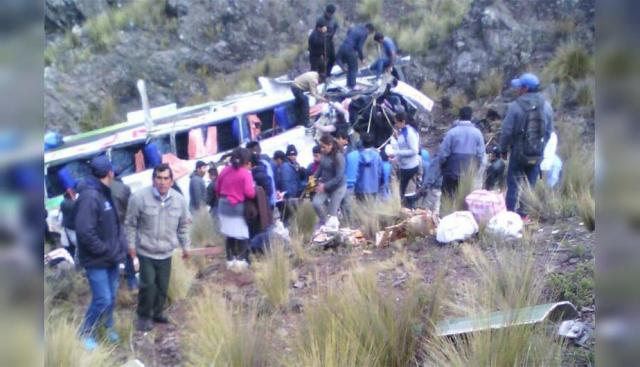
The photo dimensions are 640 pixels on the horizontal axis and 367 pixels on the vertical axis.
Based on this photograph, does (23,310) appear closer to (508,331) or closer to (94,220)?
(508,331)

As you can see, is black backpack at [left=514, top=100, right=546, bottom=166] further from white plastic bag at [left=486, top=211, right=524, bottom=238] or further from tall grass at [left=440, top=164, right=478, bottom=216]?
tall grass at [left=440, top=164, right=478, bottom=216]

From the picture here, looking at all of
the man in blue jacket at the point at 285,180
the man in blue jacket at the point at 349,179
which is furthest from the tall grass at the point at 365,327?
the man in blue jacket at the point at 285,180

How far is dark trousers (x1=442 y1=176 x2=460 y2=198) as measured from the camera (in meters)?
9.07

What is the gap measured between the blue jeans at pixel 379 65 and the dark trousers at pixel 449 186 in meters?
6.23

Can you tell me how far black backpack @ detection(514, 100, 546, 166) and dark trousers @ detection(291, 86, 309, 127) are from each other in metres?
5.67

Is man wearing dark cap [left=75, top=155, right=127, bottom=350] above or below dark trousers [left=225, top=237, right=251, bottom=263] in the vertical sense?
above

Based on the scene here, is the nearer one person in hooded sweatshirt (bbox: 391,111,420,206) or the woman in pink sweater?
the woman in pink sweater

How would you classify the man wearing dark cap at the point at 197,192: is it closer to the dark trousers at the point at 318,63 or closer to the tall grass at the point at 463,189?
the tall grass at the point at 463,189

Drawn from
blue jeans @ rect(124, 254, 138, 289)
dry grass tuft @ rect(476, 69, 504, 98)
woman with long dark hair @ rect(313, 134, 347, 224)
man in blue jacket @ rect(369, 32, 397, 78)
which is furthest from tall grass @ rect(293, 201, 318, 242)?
dry grass tuft @ rect(476, 69, 504, 98)

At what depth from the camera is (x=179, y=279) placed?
7195 mm

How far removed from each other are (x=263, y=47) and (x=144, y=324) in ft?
50.1

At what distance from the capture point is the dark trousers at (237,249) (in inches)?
326

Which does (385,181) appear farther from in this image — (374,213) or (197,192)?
(197,192)

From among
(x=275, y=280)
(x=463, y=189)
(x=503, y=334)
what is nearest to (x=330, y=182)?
(x=463, y=189)
